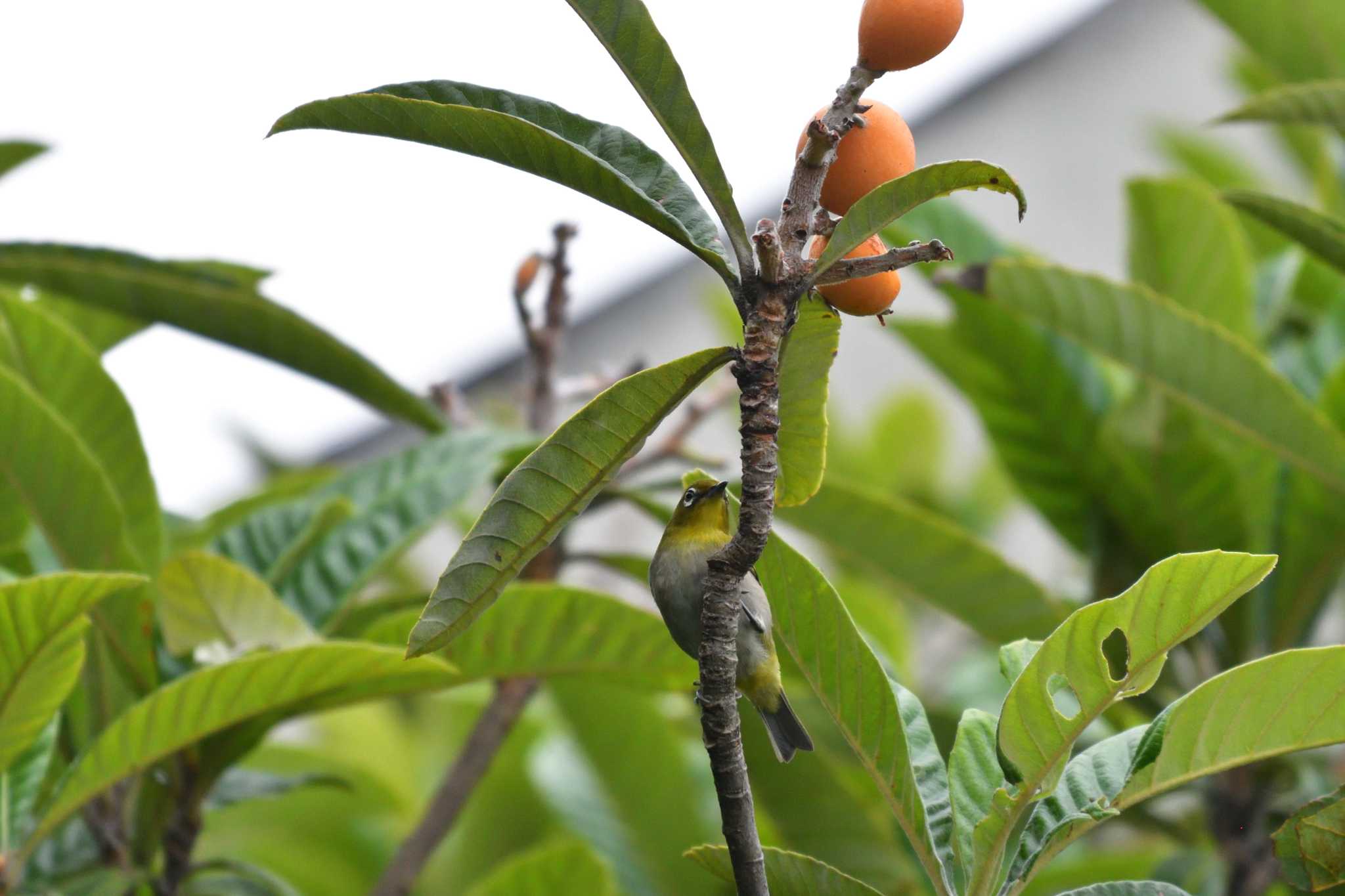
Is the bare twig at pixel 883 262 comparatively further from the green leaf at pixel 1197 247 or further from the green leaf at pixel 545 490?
the green leaf at pixel 1197 247

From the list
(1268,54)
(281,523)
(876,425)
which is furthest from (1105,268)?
(281,523)

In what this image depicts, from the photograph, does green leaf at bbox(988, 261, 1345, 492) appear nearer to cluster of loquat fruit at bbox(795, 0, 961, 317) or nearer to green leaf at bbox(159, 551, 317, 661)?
cluster of loquat fruit at bbox(795, 0, 961, 317)

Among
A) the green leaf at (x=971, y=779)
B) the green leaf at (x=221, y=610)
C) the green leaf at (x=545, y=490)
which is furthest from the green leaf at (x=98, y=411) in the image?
the green leaf at (x=971, y=779)

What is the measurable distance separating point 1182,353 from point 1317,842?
30.9 inches

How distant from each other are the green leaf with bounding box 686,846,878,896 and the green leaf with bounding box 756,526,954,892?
6cm

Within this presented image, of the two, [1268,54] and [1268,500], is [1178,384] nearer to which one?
[1268,500]

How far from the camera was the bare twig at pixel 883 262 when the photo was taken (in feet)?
2.53

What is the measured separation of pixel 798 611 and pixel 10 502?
1161 mm

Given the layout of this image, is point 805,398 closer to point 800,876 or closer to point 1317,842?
point 800,876

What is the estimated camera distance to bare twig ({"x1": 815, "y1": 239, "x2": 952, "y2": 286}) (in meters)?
0.77

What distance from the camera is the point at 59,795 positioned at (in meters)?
1.35

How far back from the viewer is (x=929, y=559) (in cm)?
184

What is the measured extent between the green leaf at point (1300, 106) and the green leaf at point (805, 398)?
84 cm

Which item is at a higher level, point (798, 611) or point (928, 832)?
point (798, 611)
